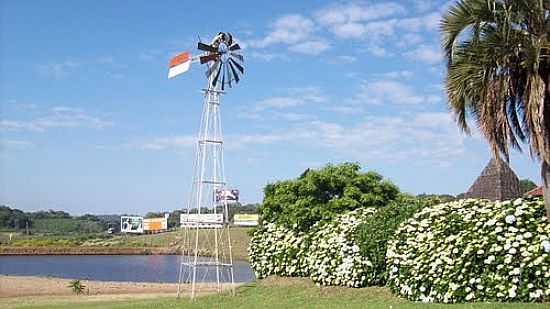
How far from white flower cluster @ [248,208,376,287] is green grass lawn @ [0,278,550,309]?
355 mm

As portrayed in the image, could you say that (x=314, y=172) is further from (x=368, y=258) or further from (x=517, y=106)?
(x=517, y=106)

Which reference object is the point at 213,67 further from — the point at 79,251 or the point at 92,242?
the point at 92,242

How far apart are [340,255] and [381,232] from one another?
163 cm

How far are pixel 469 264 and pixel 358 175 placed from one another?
8914 mm

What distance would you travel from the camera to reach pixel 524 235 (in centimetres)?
1214

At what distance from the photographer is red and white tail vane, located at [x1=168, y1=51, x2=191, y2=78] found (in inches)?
793

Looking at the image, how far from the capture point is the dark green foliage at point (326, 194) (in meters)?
20.6

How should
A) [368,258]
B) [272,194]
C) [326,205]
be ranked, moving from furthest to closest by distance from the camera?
[272,194] < [326,205] < [368,258]

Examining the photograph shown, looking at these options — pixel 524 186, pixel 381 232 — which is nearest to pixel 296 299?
pixel 381 232

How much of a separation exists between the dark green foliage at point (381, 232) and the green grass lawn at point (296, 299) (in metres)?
0.56

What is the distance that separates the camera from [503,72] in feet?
37.8

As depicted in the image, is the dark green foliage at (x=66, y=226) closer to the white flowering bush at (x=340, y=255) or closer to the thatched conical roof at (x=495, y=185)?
the thatched conical roof at (x=495, y=185)

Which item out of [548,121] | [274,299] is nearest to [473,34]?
[548,121]

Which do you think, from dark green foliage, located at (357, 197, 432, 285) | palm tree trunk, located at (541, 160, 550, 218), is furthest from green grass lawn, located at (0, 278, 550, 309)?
palm tree trunk, located at (541, 160, 550, 218)
